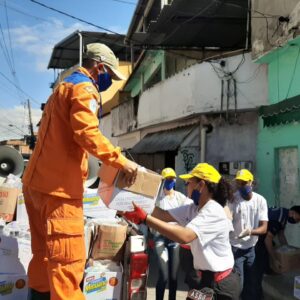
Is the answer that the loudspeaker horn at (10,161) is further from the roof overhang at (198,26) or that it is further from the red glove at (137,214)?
the roof overhang at (198,26)

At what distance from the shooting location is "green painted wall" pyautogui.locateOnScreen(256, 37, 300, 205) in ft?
28.0

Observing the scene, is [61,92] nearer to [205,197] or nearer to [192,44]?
[205,197]

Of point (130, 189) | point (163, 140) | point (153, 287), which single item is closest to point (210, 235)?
point (130, 189)

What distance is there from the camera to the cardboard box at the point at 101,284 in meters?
3.03

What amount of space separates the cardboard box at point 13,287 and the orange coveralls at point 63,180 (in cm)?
17

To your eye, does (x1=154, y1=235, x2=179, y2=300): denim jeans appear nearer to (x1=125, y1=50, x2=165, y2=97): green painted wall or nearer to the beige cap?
the beige cap

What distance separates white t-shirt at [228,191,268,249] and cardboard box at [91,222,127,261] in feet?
8.61

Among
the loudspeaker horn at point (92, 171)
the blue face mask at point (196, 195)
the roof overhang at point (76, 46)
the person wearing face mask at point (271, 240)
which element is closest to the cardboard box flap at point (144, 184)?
the blue face mask at point (196, 195)

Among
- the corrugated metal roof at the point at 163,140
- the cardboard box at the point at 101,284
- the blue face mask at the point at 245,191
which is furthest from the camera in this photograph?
the corrugated metal roof at the point at 163,140

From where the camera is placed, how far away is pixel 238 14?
37.1 ft

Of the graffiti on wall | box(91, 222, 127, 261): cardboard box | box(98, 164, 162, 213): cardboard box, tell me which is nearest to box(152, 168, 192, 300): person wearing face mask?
box(91, 222, 127, 261): cardboard box

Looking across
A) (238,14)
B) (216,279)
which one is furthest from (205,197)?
(238,14)

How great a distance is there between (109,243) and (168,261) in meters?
2.72

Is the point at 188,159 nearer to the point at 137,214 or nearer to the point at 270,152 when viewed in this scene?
the point at 270,152
